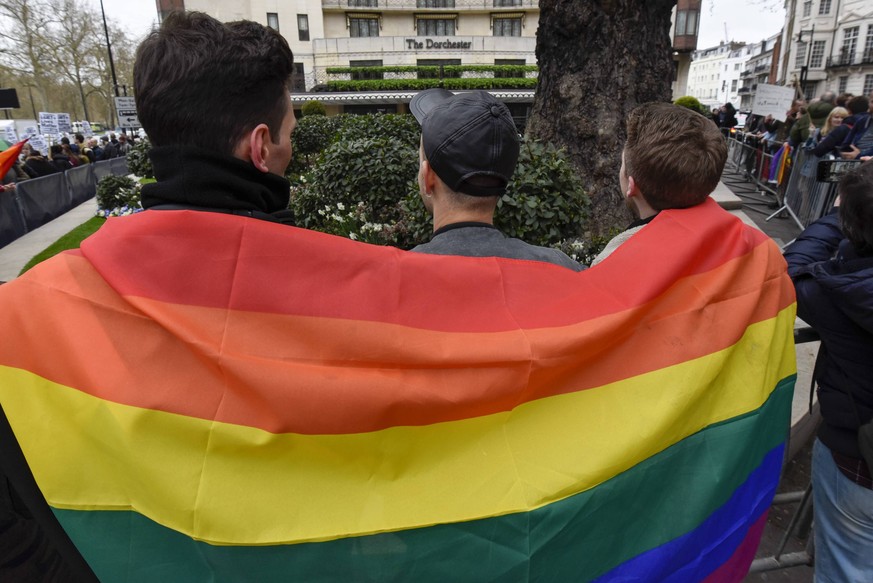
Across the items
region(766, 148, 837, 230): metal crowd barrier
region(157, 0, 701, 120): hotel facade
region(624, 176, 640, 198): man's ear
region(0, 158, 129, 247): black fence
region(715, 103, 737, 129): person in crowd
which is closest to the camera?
region(624, 176, 640, 198): man's ear

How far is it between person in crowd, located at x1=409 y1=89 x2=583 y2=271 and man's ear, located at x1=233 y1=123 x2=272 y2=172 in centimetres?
49

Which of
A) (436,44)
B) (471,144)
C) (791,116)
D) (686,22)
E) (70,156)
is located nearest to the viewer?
(471,144)

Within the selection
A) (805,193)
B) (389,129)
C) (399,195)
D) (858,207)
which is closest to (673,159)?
(858,207)

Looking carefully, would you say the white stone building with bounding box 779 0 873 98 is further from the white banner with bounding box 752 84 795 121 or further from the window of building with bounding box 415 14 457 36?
the white banner with bounding box 752 84 795 121

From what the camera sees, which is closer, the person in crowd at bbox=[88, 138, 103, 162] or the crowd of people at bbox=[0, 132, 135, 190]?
the crowd of people at bbox=[0, 132, 135, 190]

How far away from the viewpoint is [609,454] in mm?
1604

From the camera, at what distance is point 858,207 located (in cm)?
196

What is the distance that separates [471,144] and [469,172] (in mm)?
85

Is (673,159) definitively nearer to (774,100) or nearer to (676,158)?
(676,158)

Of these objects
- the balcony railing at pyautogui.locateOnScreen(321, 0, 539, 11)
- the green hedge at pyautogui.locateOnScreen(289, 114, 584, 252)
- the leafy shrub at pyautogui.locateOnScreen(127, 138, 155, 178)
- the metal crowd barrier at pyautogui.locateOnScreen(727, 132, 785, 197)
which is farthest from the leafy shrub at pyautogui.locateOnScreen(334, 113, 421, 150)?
the balcony railing at pyautogui.locateOnScreen(321, 0, 539, 11)

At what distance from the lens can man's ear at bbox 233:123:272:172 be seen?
1.54m

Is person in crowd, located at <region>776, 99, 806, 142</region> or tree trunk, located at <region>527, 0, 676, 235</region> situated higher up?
tree trunk, located at <region>527, 0, 676, 235</region>

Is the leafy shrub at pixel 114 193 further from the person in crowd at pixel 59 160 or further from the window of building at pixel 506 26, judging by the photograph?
the window of building at pixel 506 26

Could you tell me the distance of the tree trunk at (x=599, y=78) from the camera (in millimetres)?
5848
